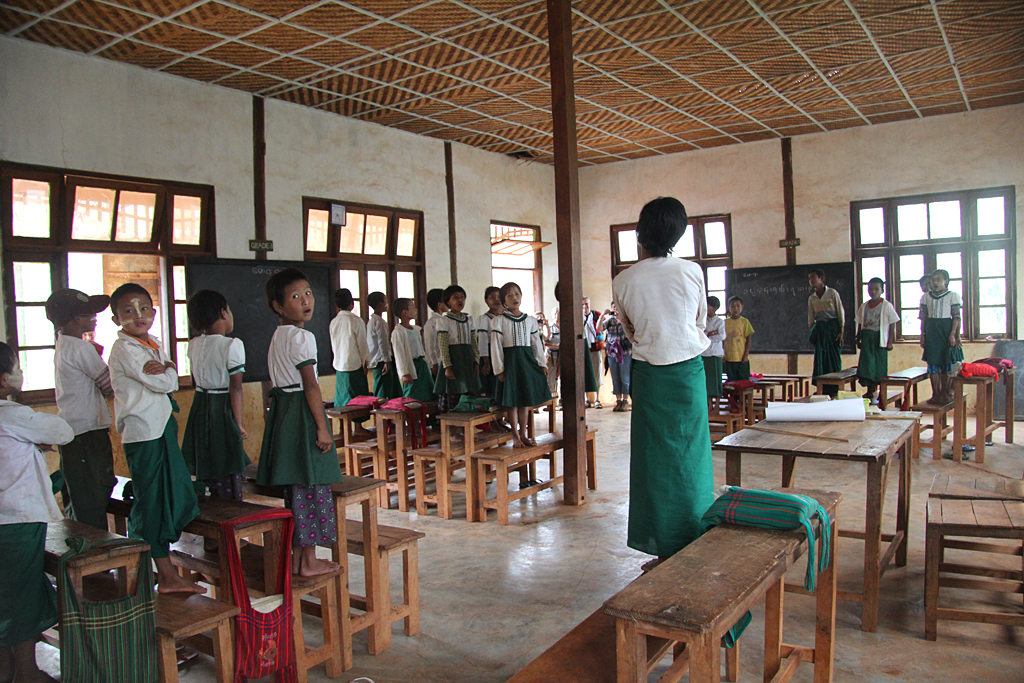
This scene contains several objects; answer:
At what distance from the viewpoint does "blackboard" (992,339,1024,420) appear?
777cm

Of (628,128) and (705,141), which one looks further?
(705,141)

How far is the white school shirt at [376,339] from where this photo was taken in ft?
22.1

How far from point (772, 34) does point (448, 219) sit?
444cm

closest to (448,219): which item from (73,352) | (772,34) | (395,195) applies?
(395,195)

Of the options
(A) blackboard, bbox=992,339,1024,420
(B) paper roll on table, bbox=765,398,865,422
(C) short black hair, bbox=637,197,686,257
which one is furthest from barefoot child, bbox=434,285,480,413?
(A) blackboard, bbox=992,339,1024,420

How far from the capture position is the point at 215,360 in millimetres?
3230

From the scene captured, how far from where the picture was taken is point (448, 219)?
29.6 ft

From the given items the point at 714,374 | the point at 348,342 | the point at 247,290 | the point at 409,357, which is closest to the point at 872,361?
the point at 714,374

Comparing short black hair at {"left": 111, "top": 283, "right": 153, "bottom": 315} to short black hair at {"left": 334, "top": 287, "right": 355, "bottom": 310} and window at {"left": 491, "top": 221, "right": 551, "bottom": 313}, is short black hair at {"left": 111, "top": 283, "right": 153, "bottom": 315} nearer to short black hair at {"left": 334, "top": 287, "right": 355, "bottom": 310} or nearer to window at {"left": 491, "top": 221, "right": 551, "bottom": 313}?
short black hair at {"left": 334, "top": 287, "right": 355, "bottom": 310}

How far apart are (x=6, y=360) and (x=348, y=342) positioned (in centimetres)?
408

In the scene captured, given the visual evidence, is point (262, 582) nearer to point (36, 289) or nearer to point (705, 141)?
point (36, 289)

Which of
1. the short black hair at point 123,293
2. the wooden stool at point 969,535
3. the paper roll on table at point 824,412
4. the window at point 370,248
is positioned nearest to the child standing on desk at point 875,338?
the paper roll on table at point 824,412

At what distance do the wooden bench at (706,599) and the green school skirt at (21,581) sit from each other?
202cm

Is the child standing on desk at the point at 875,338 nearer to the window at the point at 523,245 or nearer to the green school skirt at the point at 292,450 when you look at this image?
the window at the point at 523,245
